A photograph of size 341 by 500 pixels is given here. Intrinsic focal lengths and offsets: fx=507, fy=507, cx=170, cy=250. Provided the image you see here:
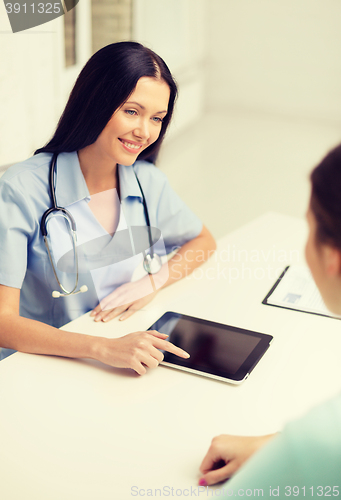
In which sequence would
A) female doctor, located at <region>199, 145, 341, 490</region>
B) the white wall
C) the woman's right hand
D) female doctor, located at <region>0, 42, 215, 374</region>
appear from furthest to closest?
the white wall < female doctor, located at <region>0, 42, 215, 374</region> < the woman's right hand < female doctor, located at <region>199, 145, 341, 490</region>

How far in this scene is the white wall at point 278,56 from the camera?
18.6 ft

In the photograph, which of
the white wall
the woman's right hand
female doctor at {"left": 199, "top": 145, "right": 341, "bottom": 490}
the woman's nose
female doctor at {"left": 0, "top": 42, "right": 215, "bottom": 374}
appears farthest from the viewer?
the white wall

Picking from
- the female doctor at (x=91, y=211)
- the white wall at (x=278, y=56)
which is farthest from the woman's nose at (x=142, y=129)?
the white wall at (x=278, y=56)

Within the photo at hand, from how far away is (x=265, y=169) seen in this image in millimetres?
4477

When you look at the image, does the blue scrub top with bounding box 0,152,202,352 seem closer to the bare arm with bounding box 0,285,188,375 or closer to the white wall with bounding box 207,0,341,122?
the bare arm with bounding box 0,285,188,375

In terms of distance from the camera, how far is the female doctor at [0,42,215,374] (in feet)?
3.77

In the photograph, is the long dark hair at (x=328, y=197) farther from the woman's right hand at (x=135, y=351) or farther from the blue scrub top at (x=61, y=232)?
the blue scrub top at (x=61, y=232)

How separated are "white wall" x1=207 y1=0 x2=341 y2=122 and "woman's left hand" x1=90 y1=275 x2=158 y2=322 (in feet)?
17.1

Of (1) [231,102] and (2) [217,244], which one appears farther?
(1) [231,102]

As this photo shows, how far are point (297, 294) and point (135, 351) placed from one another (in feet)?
1.70

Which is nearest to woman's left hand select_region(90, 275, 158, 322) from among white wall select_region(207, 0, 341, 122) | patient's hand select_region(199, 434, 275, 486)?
patient's hand select_region(199, 434, 275, 486)

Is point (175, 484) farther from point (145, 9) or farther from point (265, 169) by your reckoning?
point (145, 9)

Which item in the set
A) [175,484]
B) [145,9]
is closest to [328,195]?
[175,484]

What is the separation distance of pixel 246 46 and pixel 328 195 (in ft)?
19.7
